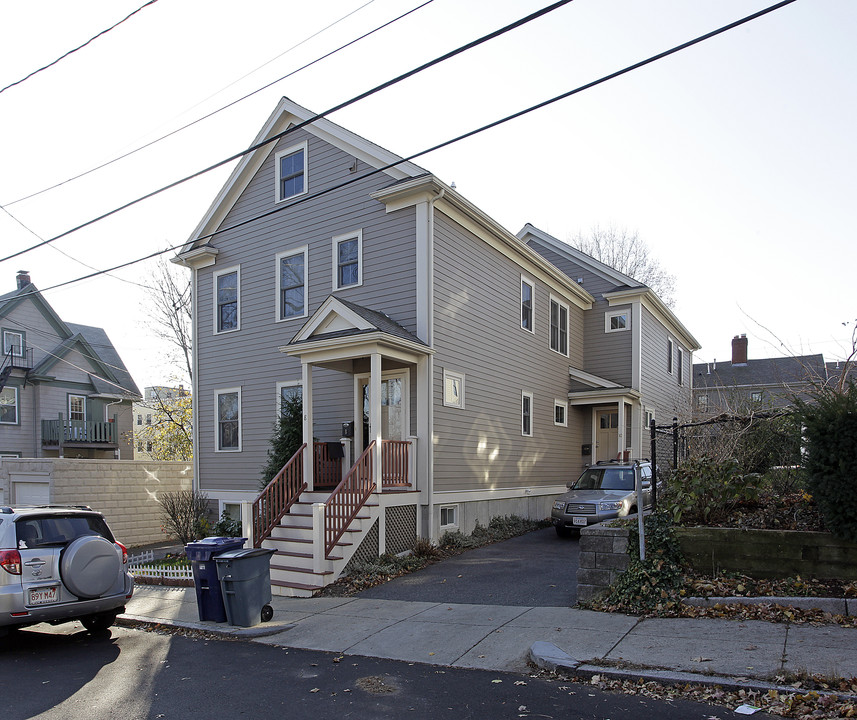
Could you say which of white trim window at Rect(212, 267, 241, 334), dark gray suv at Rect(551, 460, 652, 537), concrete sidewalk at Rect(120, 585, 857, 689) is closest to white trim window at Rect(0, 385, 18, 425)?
white trim window at Rect(212, 267, 241, 334)

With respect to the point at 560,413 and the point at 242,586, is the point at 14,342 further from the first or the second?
the point at 242,586

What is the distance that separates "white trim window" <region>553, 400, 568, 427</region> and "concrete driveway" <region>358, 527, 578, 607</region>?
6406 mm

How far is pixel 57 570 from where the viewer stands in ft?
26.3

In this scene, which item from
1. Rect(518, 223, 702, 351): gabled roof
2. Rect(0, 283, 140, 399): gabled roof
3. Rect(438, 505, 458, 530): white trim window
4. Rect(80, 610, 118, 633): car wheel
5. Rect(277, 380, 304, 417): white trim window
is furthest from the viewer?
Rect(0, 283, 140, 399): gabled roof

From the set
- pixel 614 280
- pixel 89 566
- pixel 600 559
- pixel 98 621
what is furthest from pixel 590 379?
pixel 89 566

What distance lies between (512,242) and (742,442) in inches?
310

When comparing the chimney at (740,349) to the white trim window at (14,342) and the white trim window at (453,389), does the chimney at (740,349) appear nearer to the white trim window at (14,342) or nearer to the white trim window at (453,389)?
the white trim window at (453,389)

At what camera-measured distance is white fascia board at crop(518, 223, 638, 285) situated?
71.3 ft

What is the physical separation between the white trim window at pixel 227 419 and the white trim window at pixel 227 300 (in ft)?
5.50

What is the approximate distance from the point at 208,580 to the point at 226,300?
9.96m

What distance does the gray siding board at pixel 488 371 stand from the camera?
46.1 ft

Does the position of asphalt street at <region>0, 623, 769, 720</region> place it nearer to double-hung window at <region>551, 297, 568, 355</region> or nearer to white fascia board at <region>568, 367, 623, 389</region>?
double-hung window at <region>551, 297, 568, 355</region>

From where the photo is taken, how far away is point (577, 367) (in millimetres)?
21609

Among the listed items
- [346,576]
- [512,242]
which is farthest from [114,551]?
[512,242]
